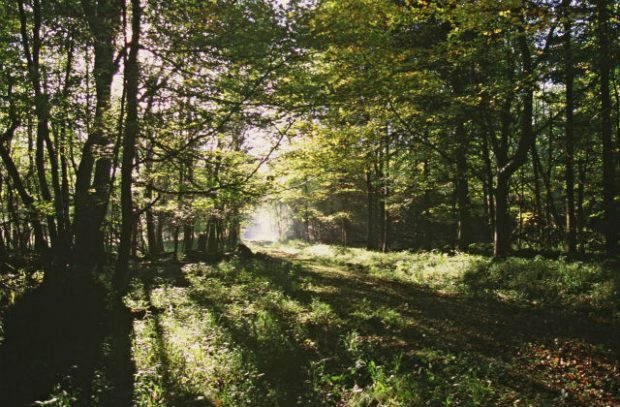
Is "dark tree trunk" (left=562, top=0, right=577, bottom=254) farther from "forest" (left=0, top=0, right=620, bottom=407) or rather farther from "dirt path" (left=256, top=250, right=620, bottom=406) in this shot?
"dirt path" (left=256, top=250, right=620, bottom=406)

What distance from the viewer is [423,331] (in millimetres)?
8852

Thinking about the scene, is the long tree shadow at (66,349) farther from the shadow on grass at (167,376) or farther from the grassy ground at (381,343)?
the shadow on grass at (167,376)

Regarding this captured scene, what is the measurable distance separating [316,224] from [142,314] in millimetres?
45429

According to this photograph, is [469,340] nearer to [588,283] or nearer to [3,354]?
[588,283]

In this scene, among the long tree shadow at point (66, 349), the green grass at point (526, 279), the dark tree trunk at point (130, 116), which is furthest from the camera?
the green grass at point (526, 279)

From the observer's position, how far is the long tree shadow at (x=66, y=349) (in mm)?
6586

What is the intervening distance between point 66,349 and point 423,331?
25.8 feet

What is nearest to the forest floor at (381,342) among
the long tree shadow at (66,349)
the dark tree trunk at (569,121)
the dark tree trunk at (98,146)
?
the long tree shadow at (66,349)

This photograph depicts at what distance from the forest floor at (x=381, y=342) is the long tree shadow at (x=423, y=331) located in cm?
3

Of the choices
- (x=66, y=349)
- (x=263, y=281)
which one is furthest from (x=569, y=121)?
(x=66, y=349)

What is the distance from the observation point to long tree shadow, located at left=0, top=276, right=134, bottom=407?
21.6ft

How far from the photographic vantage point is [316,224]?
55.5 metres

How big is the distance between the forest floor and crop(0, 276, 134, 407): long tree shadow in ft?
0.54

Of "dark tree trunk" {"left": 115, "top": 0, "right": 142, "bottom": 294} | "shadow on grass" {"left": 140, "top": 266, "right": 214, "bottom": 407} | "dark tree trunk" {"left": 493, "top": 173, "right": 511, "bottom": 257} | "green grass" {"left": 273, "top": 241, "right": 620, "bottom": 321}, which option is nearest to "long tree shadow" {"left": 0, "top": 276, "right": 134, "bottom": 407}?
"shadow on grass" {"left": 140, "top": 266, "right": 214, "bottom": 407}
